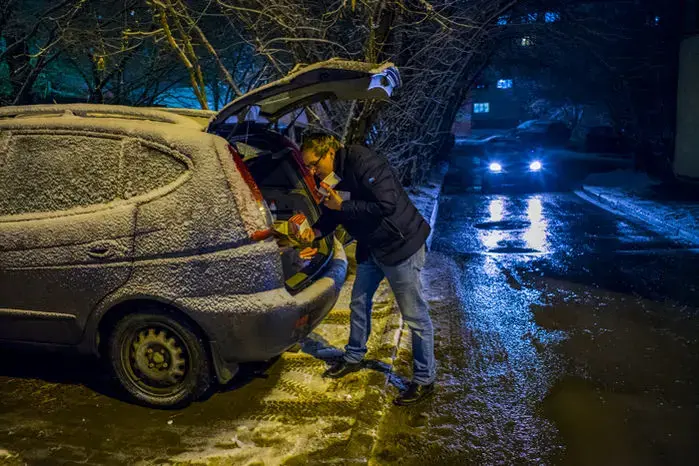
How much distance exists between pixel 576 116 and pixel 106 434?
130ft

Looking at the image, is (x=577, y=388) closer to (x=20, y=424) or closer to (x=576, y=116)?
Answer: (x=20, y=424)

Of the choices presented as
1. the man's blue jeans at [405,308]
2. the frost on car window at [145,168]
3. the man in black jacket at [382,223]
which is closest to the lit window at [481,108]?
the man's blue jeans at [405,308]

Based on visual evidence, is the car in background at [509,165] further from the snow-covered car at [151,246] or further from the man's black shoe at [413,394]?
the snow-covered car at [151,246]

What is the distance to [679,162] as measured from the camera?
1364 centimetres

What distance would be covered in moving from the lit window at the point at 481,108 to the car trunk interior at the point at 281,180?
2159 inches

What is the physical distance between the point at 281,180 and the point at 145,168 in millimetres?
1428

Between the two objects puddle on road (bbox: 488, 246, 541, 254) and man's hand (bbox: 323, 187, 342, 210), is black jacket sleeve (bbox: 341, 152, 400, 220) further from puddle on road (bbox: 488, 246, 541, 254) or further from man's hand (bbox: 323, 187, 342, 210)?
puddle on road (bbox: 488, 246, 541, 254)

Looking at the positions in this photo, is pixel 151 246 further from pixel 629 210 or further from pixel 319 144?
pixel 629 210

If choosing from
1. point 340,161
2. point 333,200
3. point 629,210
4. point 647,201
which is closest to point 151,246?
point 333,200

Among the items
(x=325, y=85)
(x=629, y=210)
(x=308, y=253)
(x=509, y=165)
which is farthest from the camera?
(x=509, y=165)

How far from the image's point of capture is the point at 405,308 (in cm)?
406

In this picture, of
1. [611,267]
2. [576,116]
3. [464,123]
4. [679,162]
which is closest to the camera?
[611,267]

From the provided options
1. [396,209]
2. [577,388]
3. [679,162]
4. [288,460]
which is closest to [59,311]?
[288,460]

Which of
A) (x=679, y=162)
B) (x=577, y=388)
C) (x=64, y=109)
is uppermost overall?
(x=64, y=109)
